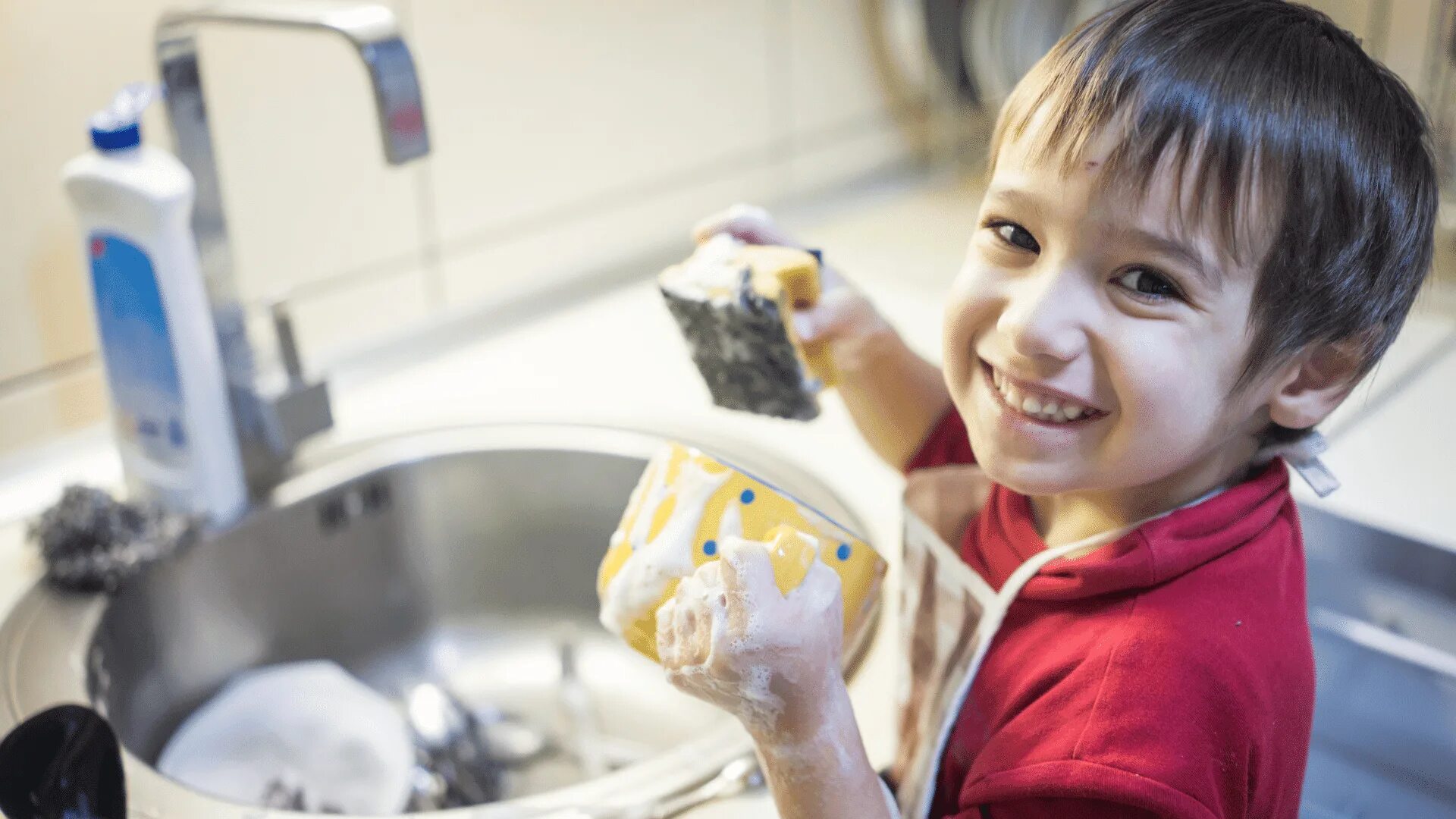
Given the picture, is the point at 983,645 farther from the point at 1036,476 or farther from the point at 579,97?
the point at 579,97

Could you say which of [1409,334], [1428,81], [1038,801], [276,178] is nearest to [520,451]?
[276,178]

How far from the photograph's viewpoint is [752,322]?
0.80 m

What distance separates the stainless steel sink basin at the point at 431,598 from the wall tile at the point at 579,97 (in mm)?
335

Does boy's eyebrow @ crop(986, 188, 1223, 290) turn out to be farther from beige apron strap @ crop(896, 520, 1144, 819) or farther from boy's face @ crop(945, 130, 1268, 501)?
beige apron strap @ crop(896, 520, 1144, 819)

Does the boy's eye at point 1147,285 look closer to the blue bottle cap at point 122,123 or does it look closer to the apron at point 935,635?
the apron at point 935,635

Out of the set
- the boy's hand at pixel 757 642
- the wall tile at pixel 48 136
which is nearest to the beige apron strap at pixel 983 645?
the boy's hand at pixel 757 642

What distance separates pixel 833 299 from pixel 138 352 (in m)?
0.54

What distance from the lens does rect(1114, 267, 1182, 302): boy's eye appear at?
62cm

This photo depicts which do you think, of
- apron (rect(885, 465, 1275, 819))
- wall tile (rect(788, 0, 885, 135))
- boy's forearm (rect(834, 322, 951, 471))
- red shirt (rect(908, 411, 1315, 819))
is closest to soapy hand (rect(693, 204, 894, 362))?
boy's forearm (rect(834, 322, 951, 471))

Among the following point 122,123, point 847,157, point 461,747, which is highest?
point 122,123

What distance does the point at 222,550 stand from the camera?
1.02 m

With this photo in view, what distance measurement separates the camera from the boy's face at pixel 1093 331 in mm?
608

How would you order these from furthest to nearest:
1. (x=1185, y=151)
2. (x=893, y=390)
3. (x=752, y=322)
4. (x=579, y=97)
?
1. (x=579, y=97)
2. (x=893, y=390)
3. (x=752, y=322)
4. (x=1185, y=151)

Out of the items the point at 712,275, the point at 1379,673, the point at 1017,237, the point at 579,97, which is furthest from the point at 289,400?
the point at 1379,673
